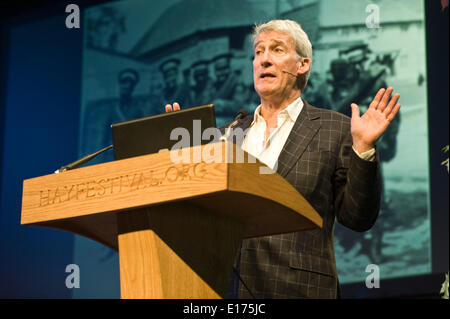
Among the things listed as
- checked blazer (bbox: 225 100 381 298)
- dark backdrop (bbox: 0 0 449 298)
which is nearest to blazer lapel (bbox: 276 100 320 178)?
checked blazer (bbox: 225 100 381 298)

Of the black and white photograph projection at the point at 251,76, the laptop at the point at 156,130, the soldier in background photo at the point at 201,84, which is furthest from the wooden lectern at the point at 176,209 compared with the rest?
the soldier in background photo at the point at 201,84

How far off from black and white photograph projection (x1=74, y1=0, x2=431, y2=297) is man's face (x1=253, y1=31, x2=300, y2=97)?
51.6 inches

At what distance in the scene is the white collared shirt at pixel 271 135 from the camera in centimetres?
205

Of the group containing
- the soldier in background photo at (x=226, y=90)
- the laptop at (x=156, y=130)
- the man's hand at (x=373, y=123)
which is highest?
the soldier in background photo at (x=226, y=90)

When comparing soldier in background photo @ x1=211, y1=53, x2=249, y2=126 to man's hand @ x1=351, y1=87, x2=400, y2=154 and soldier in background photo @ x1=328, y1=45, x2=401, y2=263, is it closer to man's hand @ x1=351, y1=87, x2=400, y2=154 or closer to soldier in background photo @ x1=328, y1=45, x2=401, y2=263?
soldier in background photo @ x1=328, y1=45, x2=401, y2=263

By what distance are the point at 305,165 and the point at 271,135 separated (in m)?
0.24

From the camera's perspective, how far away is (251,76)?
3.81 metres

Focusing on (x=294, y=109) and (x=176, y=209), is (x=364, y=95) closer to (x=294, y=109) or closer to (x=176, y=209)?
(x=294, y=109)

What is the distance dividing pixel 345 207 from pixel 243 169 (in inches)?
30.2

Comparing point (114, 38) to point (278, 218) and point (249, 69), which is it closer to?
point (249, 69)

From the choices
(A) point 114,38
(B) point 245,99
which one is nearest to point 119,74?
(A) point 114,38

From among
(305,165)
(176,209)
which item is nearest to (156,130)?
(176,209)

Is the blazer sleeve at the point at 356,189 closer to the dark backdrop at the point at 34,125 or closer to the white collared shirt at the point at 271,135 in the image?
the white collared shirt at the point at 271,135

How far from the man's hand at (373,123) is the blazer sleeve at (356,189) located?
43 millimetres
